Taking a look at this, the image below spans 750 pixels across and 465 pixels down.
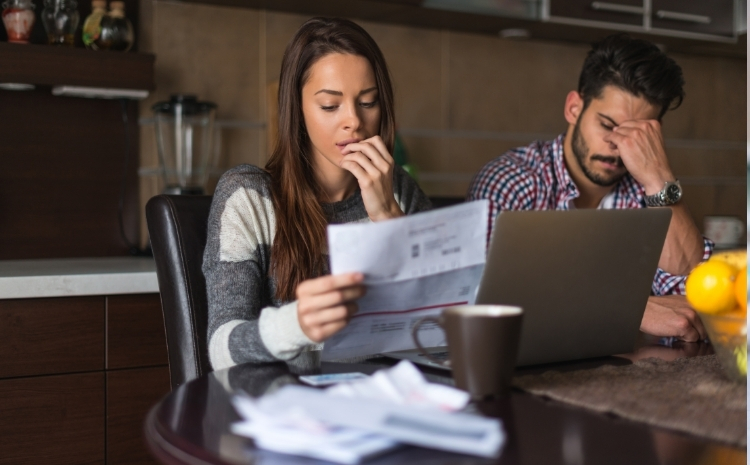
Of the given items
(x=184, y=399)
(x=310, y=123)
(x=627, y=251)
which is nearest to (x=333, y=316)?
(x=184, y=399)

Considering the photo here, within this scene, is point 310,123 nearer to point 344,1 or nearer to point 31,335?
point 31,335

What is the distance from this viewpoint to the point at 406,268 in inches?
34.7

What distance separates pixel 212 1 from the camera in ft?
8.44

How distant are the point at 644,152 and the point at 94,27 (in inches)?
61.2

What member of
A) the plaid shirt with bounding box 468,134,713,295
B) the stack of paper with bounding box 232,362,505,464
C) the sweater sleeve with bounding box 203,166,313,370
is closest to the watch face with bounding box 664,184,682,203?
the plaid shirt with bounding box 468,134,713,295

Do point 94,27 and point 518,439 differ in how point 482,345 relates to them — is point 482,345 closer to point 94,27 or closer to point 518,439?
point 518,439

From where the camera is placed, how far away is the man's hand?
1281 mm

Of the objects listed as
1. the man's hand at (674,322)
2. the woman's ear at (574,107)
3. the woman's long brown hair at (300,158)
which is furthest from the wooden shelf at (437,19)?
the man's hand at (674,322)

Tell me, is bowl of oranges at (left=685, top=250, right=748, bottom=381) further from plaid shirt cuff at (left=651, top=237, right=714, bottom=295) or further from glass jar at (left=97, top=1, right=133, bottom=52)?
glass jar at (left=97, top=1, right=133, bottom=52)

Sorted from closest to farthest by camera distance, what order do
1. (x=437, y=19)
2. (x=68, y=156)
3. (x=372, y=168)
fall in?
(x=372, y=168) → (x=68, y=156) → (x=437, y=19)

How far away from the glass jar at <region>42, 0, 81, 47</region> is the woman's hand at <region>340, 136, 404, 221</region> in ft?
4.22

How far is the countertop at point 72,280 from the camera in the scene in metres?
1.87

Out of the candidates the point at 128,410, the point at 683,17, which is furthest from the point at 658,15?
the point at 128,410

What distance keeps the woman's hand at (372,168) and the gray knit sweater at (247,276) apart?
159mm
